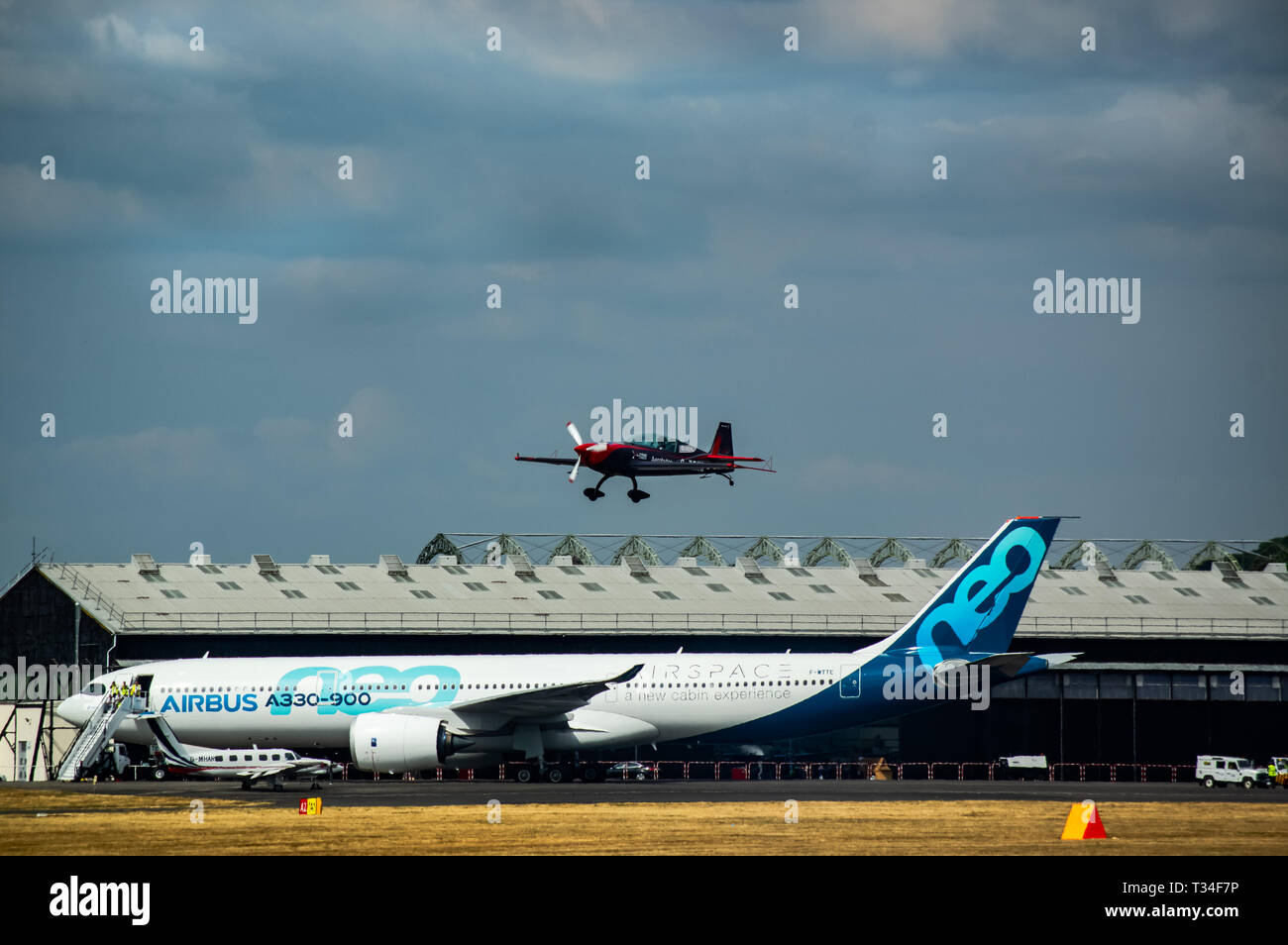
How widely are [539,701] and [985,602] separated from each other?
14.3m

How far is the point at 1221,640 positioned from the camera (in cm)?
7575

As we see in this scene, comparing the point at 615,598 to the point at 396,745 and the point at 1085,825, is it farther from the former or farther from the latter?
the point at 1085,825

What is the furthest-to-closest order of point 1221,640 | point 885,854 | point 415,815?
point 1221,640, point 415,815, point 885,854

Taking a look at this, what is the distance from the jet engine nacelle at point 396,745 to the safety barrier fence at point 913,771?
17.3 m

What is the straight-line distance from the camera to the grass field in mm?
28750

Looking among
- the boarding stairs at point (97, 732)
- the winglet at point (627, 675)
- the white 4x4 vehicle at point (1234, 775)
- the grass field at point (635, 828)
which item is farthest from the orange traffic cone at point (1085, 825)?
the boarding stairs at point (97, 732)

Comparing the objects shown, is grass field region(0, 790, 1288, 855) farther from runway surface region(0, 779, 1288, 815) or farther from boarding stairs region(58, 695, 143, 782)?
boarding stairs region(58, 695, 143, 782)

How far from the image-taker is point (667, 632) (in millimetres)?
70938

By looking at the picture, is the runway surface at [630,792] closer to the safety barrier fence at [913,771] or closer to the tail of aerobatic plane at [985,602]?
the tail of aerobatic plane at [985,602]

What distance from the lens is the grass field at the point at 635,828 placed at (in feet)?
94.3

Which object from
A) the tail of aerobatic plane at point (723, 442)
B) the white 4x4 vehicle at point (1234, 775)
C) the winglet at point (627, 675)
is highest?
the tail of aerobatic plane at point (723, 442)
